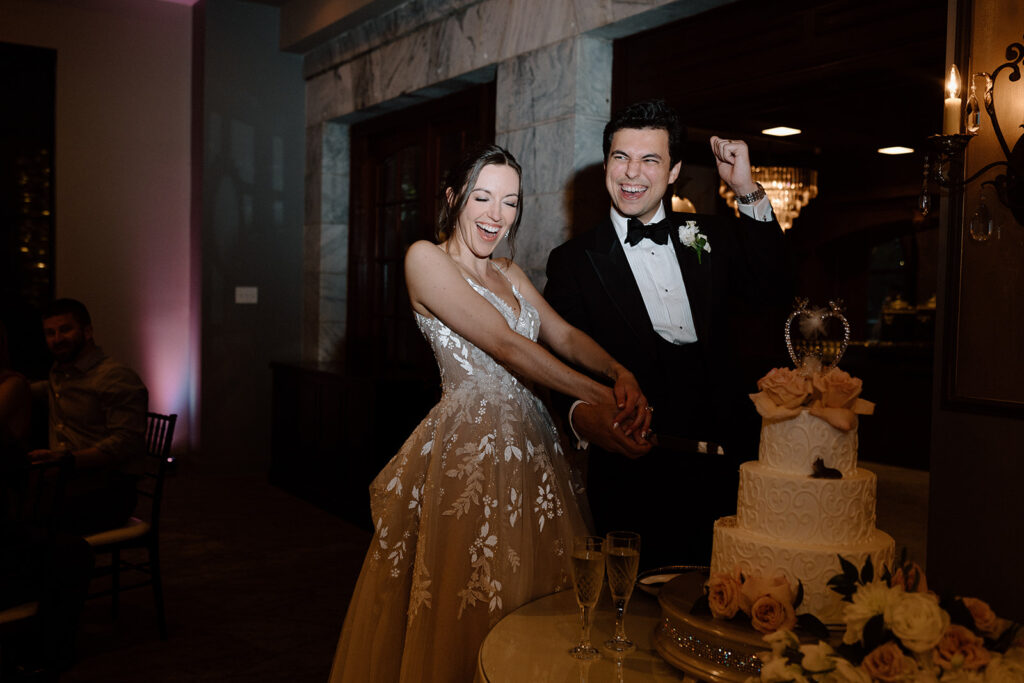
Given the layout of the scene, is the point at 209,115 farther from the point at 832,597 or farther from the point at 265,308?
the point at 832,597

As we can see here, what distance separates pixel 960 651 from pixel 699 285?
150cm

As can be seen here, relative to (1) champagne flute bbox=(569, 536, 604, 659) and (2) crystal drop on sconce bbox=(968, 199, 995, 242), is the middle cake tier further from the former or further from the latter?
(2) crystal drop on sconce bbox=(968, 199, 995, 242)

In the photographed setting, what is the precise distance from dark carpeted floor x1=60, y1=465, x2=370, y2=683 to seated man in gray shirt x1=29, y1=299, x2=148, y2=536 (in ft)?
1.74

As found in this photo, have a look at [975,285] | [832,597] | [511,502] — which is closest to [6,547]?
[511,502]

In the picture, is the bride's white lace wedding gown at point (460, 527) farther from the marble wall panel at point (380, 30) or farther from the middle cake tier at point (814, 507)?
the marble wall panel at point (380, 30)

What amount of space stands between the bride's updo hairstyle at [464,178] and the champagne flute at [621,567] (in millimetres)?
1083

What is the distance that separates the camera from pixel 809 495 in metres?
1.32

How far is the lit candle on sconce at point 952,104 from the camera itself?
2328 millimetres

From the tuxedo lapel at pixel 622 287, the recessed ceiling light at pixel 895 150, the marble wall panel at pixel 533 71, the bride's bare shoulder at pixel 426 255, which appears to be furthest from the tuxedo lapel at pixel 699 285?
the recessed ceiling light at pixel 895 150

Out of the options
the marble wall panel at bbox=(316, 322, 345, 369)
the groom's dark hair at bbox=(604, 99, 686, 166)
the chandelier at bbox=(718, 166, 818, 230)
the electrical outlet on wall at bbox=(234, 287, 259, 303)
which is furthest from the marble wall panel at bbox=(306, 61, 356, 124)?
the groom's dark hair at bbox=(604, 99, 686, 166)

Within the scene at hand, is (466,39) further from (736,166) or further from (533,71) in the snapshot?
(736,166)

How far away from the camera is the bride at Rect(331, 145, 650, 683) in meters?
2.08

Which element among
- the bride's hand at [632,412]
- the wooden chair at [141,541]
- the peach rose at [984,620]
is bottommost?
the wooden chair at [141,541]

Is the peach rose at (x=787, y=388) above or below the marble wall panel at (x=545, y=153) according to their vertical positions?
below
